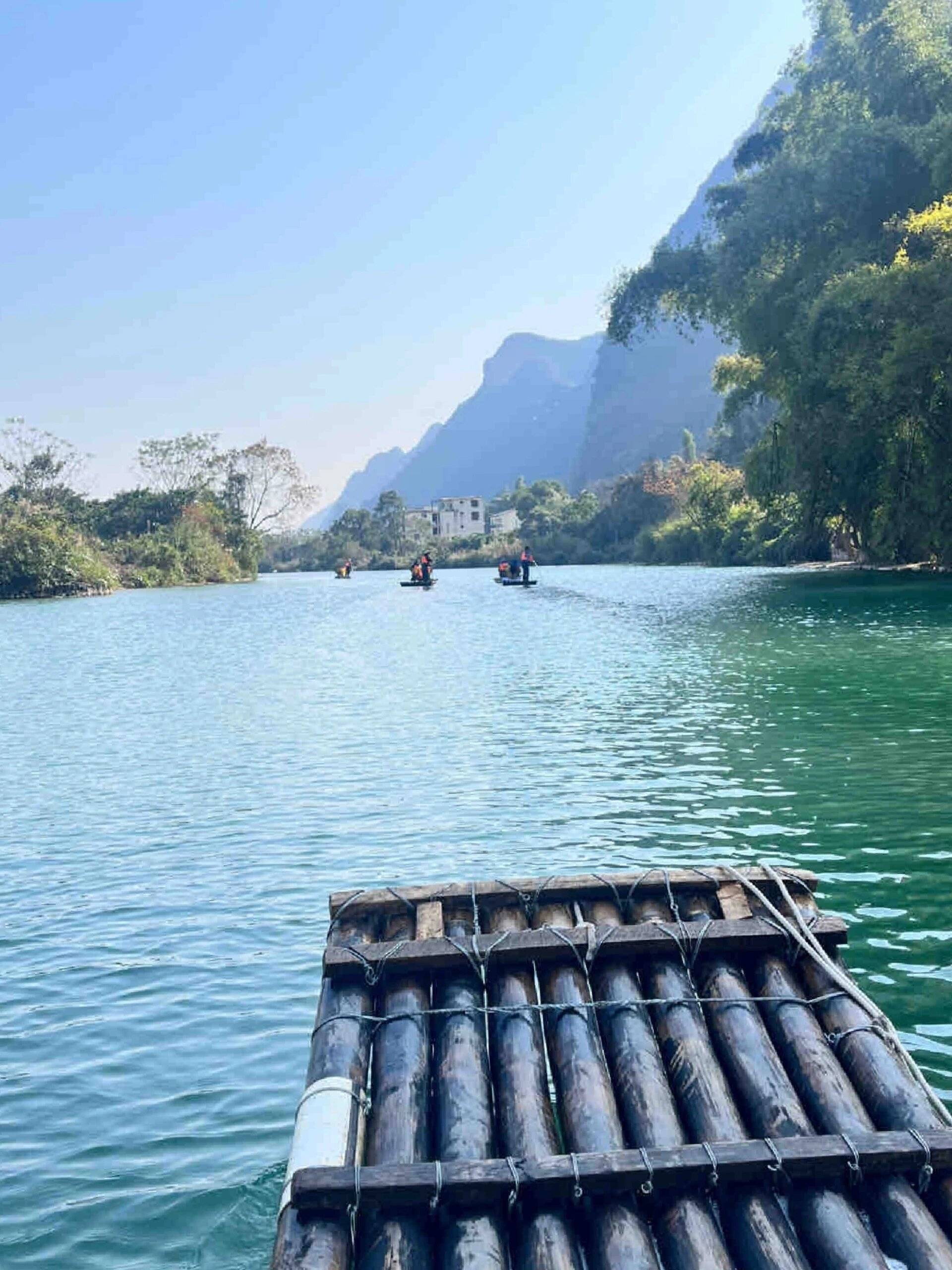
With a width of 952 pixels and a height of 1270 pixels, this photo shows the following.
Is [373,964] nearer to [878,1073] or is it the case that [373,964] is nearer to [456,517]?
[878,1073]

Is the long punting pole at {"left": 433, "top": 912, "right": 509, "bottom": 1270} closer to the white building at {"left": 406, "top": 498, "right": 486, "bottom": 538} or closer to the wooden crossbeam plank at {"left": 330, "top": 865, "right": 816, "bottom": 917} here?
the wooden crossbeam plank at {"left": 330, "top": 865, "right": 816, "bottom": 917}

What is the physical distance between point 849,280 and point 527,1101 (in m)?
38.7

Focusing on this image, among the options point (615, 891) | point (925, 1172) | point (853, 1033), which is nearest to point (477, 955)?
point (615, 891)

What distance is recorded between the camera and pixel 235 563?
379 ft

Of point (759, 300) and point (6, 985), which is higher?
point (759, 300)

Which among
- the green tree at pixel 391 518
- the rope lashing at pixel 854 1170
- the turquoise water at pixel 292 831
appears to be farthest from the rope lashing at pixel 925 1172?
the green tree at pixel 391 518

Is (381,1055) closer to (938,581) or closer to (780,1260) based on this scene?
(780,1260)

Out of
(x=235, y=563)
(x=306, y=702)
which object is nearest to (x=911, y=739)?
(x=306, y=702)

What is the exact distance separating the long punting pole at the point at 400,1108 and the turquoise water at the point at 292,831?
1080 millimetres

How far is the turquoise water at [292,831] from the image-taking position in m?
5.79

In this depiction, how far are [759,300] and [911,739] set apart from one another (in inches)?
1381

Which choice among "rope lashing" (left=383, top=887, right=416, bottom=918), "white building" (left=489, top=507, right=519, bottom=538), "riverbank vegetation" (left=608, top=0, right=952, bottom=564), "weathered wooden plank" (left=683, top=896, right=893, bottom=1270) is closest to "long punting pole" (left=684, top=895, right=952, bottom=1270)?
"weathered wooden plank" (left=683, top=896, right=893, bottom=1270)

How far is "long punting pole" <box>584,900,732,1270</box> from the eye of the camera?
12.0 ft

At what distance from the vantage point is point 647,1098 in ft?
14.1
